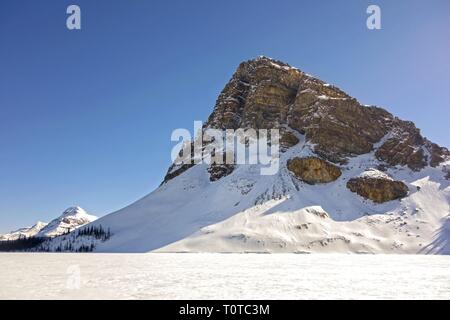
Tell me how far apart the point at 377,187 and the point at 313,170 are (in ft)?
62.3

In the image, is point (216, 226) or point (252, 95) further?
point (252, 95)

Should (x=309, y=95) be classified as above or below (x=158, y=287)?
above

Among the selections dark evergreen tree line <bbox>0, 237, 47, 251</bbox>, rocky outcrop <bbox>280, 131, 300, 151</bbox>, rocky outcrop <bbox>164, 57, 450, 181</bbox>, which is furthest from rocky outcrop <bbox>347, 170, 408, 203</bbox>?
dark evergreen tree line <bbox>0, 237, 47, 251</bbox>

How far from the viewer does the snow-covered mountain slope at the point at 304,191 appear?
9156 centimetres

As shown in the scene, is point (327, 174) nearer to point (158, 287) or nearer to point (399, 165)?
point (399, 165)

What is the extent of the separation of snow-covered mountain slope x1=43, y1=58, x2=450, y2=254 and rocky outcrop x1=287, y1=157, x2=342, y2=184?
325 mm

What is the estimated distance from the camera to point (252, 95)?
16312 centimetres

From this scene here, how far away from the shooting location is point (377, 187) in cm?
11806

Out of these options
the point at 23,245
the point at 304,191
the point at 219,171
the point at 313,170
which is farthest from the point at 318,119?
the point at 23,245

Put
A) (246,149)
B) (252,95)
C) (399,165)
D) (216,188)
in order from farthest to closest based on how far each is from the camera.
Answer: (252,95), (246,149), (399,165), (216,188)

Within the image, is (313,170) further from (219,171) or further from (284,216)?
(219,171)
